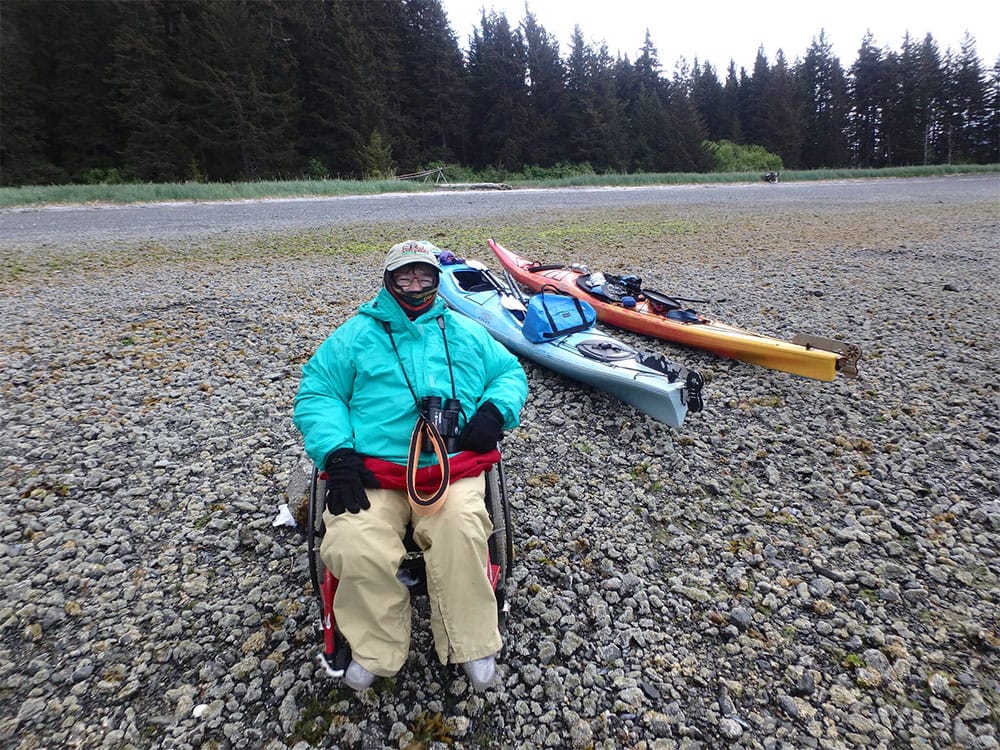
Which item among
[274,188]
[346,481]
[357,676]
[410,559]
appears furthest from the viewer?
[274,188]

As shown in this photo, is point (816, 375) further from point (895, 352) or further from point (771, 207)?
point (771, 207)

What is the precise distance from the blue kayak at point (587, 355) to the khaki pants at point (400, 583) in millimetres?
2326

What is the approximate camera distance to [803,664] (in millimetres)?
2656

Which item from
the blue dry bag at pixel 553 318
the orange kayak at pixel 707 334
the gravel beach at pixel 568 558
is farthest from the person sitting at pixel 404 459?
the orange kayak at pixel 707 334

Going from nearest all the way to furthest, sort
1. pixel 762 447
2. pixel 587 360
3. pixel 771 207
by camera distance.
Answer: pixel 762 447 < pixel 587 360 < pixel 771 207

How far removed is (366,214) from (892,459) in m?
16.3

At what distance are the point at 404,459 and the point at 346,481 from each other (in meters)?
0.29

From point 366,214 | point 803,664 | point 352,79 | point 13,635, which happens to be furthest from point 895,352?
point 352,79

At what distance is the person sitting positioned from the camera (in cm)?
229

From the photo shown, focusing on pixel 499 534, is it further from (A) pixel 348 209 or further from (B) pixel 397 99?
(B) pixel 397 99

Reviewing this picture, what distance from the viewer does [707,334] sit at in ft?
20.4

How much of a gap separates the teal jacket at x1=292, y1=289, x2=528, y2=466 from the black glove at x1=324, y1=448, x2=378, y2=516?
59 millimetres

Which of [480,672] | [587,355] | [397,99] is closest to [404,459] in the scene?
[480,672]

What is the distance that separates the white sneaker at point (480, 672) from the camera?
2348 millimetres
